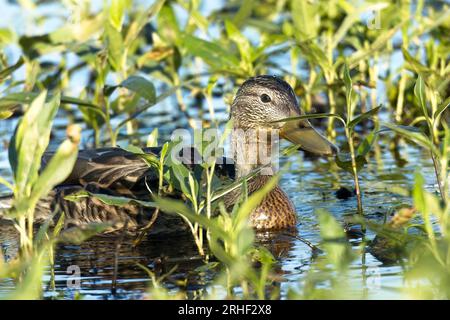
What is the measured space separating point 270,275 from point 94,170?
9.34 ft

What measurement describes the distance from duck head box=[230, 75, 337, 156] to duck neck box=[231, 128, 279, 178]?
0.06 metres

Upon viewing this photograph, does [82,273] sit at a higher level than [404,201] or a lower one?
lower

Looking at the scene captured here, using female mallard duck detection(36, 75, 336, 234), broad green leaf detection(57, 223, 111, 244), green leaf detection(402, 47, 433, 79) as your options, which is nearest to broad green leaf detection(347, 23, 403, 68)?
green leaf detection(402, 47, 433, 79)

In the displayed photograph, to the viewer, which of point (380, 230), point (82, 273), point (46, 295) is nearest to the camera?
point (380, 230)

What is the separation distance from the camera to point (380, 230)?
5734mm

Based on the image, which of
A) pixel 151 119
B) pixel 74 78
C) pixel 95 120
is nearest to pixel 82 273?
pixel 95 120

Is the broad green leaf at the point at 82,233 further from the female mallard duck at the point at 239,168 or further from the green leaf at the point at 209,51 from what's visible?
the green leaf at the point at 209,51

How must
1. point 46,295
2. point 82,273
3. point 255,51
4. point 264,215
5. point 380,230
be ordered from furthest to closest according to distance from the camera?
point 255,51 → point 264,215 → point 82,273 → point 46,295 → point 380,230

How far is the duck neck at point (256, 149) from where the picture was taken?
9039 millimetres

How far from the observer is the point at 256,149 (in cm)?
907

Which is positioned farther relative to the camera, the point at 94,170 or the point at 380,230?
the point at 94,170

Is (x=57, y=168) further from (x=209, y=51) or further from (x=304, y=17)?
(x=304, y=17)
